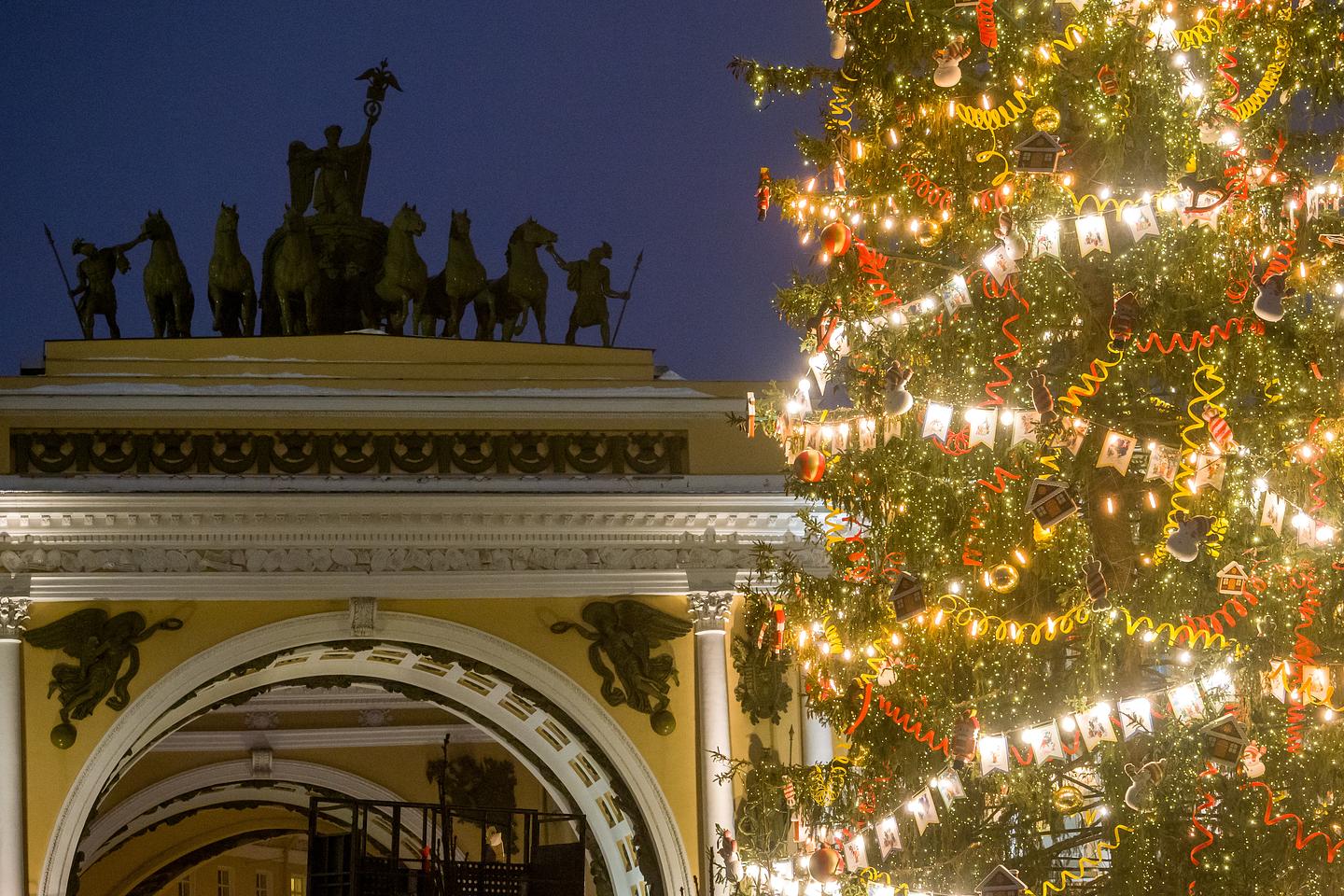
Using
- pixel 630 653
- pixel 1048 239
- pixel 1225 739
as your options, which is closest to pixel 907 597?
pixel 1225 739

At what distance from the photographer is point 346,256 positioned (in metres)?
16.7

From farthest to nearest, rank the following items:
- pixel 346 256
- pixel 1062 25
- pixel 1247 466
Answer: pixel 346 256 → pixel 1062 25 → pixel 1247 466

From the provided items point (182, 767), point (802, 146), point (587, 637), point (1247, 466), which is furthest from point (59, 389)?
point (1247, 466)

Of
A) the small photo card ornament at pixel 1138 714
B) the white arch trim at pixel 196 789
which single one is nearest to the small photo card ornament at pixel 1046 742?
the small photo card ornament at pixel 1138 714

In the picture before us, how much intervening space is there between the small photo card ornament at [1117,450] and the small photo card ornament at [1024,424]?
1.32ft

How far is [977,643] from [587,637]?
24.0 feet

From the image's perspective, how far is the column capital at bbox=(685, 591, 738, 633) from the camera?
15.1 meters

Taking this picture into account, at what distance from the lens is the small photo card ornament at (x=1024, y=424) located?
7.77m

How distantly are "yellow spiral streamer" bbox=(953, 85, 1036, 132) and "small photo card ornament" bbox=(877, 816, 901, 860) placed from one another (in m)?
3.20

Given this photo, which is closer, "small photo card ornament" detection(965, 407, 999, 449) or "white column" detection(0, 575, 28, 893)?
"small photo card ornament" detection(965, 407, 999, 449)

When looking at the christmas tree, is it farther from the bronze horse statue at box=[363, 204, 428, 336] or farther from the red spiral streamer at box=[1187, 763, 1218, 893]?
the bronze horse statue at box=[363, 204, 428, 336]

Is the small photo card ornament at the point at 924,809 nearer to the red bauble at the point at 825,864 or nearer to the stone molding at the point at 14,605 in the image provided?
the red bauble at the point at 825,864

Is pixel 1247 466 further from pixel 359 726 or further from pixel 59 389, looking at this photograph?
pixel 359 726

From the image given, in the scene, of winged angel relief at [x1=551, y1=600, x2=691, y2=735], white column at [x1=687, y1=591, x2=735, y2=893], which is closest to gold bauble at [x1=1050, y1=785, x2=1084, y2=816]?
white column at [x1=687, y1=591, x2=735, y2=893]
